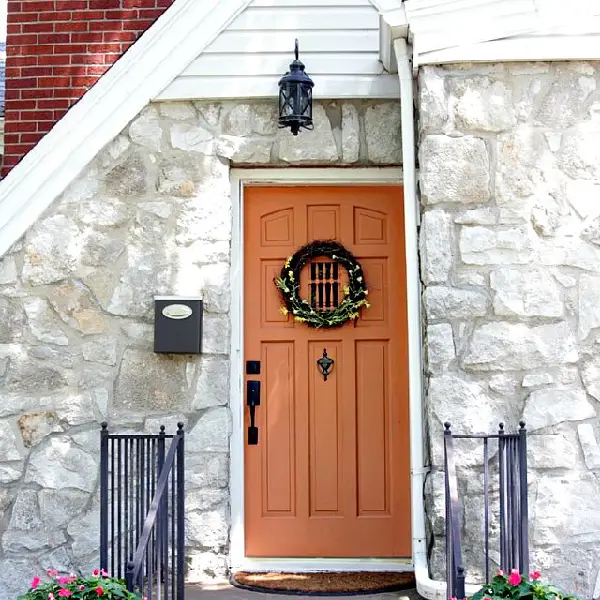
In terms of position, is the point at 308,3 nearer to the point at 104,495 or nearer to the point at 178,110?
the point at 178,110

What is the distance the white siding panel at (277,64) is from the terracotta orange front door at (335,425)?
2.79 feet

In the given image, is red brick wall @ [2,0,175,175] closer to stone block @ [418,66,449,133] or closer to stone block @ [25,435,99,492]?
stone block @ [25,435,99,492]

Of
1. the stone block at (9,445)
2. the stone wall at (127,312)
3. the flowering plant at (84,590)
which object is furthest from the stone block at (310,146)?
the flowering plant at (84,590)

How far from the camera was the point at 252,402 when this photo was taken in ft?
17.3

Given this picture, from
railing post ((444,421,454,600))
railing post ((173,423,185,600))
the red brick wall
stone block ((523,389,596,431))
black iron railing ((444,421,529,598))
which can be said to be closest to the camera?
railing post ((444,421,454,600))

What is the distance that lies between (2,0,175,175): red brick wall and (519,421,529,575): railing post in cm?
320

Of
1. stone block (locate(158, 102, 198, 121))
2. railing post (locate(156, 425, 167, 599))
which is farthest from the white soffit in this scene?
railing post (locate(156, 425, 167, 599))

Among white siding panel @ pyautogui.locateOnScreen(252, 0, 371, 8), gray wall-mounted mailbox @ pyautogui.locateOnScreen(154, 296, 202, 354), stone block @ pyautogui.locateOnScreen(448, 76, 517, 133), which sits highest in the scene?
white siding panel @ pyautogui.locateOnScreen(252, 0, 371, 8)

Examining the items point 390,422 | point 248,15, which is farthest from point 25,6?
point 390,422

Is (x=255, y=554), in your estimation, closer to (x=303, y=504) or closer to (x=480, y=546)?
(x=303, y=504)

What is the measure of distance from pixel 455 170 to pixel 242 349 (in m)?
1.60

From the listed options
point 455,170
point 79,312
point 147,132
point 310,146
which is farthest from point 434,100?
point 79,312

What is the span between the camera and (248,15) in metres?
5.25

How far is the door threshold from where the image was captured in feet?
16.9
